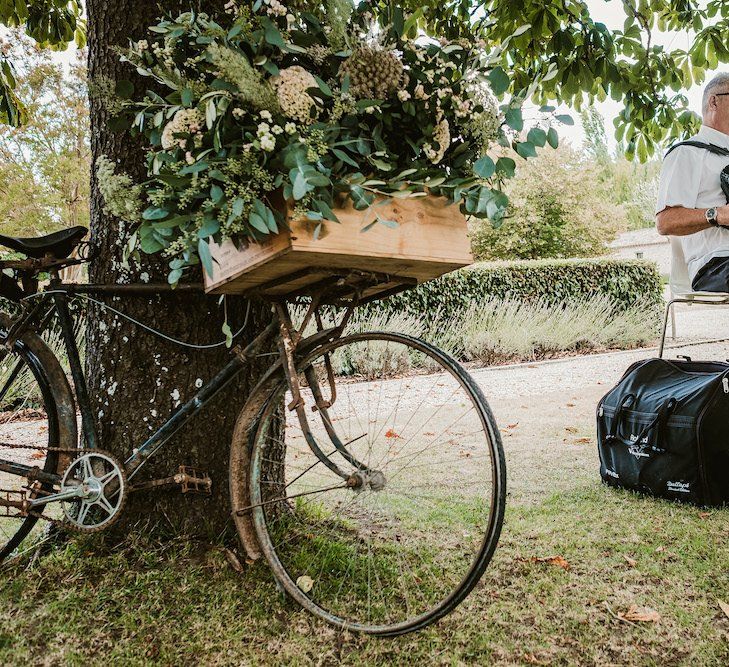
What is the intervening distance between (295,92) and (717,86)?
2.59 metres

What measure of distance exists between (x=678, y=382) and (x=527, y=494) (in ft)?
2.67

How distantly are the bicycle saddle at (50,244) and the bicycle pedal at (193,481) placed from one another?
0.86 m

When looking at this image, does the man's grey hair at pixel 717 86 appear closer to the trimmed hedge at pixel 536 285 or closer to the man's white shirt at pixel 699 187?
the man's white shirt at pixel 699 187

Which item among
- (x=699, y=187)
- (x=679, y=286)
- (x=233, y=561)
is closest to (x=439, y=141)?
(x=233, y=561)

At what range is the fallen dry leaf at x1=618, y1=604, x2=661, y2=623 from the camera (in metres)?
1.70

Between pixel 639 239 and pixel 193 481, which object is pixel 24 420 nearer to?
pixel 193 481

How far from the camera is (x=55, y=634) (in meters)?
1.68

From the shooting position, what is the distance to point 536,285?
8977 mm

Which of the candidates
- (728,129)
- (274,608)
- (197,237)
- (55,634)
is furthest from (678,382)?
(55,634)

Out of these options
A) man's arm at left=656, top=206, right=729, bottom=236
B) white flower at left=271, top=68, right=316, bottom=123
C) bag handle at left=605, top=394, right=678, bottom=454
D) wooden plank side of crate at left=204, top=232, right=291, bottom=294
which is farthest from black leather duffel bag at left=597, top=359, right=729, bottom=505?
white flower at left=271, top=68, right=316, bottom=123

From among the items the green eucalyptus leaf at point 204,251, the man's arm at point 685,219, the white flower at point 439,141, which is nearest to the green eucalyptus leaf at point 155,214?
the green eucalyptus leaf at point 204,251

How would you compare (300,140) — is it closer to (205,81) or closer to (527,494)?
(205,81)

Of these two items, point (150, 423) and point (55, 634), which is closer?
point (55, 634)

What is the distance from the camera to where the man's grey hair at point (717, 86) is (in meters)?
3.04
